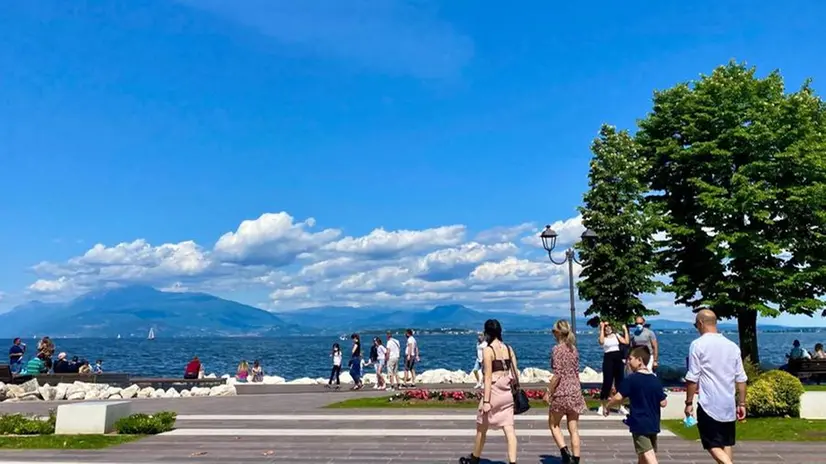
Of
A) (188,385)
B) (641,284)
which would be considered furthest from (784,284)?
(188,385)

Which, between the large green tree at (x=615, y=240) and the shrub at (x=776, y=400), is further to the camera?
the large green tree at (x=615, y=240)

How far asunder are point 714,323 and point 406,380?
774 inches

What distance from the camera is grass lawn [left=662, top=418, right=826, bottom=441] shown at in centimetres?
1235

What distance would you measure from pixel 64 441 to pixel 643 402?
33.3ft

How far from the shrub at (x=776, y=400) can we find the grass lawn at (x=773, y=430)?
37 centimetres

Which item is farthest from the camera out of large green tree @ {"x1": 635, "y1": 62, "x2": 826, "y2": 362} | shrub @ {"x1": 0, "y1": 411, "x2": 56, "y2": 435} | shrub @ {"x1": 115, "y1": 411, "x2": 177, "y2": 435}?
large green tree @ {"x1": 635, "y1": 62, "x2": 826, "y2": 362}

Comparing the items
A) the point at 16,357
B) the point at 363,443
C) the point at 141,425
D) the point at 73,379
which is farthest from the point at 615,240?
the point at 16,357

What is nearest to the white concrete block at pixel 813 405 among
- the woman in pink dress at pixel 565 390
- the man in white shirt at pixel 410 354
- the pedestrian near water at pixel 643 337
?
the pedestrian near water at pixel 643 337

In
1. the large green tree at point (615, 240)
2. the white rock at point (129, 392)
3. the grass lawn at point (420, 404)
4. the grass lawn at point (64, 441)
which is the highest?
the large green tree at point (615, 240)

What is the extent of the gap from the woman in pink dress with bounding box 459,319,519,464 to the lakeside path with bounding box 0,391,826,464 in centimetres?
145

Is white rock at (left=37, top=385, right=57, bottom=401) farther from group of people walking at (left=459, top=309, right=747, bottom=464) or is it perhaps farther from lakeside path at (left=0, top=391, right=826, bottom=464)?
group of people walking at (left=459, top=309, right=747, bottom=464)


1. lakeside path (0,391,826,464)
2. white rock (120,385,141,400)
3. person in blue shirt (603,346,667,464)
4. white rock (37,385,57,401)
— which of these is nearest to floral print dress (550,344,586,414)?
lakeside path (0,391,826,464)

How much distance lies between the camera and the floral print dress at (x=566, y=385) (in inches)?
384

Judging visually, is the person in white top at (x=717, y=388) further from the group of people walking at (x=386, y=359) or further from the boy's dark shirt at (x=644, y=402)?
the group of people walking at (x=386, y=359)
